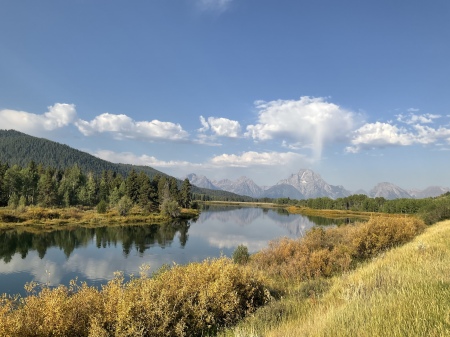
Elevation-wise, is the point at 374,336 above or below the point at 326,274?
above

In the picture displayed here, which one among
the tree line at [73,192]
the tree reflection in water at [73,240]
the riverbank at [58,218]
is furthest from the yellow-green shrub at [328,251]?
the tree line at [73,192]

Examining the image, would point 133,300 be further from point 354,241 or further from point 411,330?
point 354,241

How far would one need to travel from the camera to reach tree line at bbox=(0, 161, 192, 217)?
3132 inches

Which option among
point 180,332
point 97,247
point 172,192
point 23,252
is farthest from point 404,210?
point 180,332

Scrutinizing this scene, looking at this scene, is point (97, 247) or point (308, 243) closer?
point (308, 243)

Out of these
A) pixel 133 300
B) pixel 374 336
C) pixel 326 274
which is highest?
Result: pixel 374 336

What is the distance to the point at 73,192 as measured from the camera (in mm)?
96000

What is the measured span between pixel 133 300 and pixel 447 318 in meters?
5.92

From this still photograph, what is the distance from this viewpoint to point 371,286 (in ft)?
25.1

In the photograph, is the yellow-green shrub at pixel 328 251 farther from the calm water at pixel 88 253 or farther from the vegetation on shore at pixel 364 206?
the vegetation on shore at pixel 364 206

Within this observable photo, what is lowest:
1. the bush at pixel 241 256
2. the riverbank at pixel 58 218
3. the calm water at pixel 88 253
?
the calm water at pixel 88 253

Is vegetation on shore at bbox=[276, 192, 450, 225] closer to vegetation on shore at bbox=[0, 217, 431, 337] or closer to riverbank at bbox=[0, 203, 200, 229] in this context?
riverbank at bbox=[0, 203, 200, 229]

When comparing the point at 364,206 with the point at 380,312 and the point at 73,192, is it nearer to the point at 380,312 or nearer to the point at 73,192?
the point at 73,192

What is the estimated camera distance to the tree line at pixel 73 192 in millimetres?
79562
